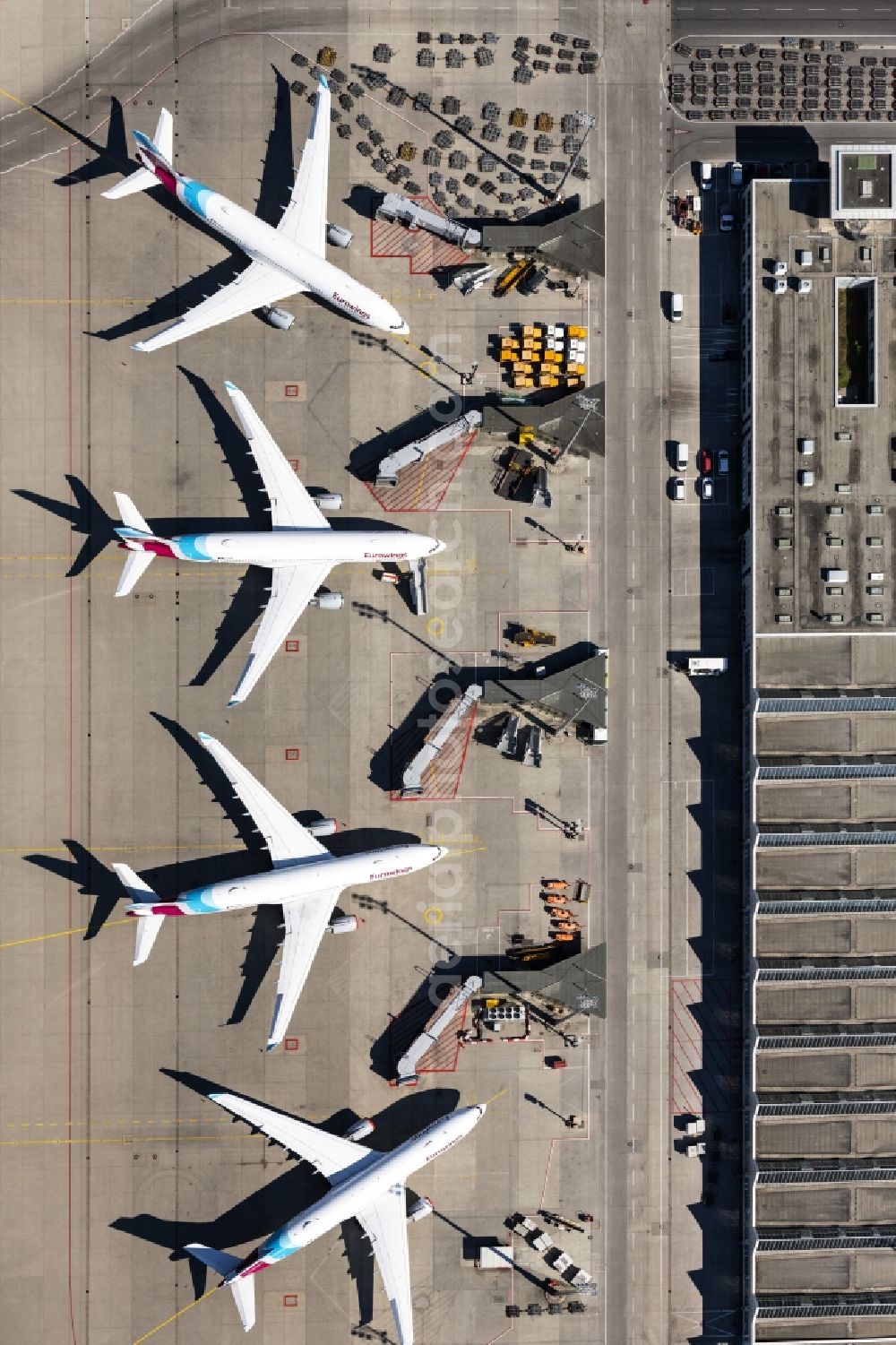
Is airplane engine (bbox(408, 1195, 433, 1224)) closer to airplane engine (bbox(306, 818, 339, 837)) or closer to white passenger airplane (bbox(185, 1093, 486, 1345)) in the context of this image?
white passenger airplane (bbox(185, 1093, 486, 1345))

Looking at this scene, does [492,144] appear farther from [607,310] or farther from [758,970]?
[758,970]

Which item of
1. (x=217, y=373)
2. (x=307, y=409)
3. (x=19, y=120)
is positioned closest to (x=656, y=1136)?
(x=307, y=409)

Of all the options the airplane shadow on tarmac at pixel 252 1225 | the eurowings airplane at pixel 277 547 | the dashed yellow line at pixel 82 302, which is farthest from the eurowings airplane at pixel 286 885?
the dashed yellow line at pixel 82 302

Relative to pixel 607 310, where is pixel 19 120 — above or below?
above

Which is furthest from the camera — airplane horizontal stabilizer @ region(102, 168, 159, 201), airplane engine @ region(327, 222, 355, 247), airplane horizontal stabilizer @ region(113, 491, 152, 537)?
airplane engine @ region(327, 222, 355, 247)

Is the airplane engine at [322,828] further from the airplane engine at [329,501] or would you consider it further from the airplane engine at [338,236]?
the airplane engine at [338,236]

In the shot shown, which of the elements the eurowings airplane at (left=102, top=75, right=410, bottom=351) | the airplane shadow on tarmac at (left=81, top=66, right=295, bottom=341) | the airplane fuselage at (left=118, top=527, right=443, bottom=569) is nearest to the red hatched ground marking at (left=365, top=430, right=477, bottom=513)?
the airplane fuselage at (left=118, top=527, right=443, bottom=569)

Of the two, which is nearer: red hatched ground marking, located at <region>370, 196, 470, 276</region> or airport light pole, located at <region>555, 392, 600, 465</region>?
airport light pole, located at <region>555, 392, 600, 465</region>
